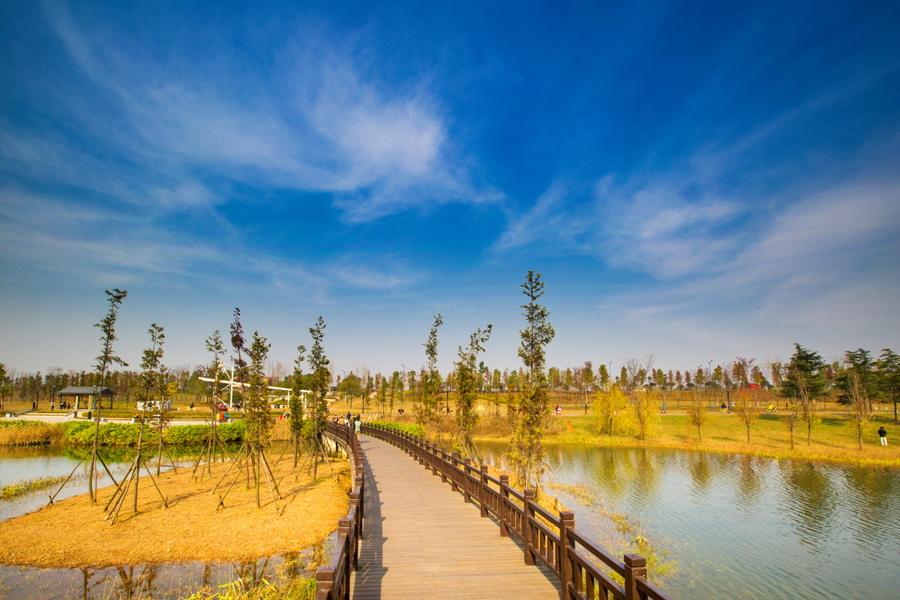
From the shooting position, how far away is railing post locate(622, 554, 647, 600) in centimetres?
479

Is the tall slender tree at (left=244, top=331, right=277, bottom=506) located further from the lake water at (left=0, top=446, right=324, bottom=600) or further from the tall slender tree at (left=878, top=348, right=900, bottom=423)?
the tall slender tree at (left=878, top=348, right=900, bottom=423)

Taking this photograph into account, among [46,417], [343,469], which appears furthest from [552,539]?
[46,417]

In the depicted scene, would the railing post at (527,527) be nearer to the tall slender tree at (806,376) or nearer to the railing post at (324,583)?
the railing post at (324,583)

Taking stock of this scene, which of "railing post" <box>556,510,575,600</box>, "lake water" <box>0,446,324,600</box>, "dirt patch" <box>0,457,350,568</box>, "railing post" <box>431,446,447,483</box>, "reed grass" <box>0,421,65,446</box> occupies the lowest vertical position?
"reed grass" <box>0,421,65,446</box>

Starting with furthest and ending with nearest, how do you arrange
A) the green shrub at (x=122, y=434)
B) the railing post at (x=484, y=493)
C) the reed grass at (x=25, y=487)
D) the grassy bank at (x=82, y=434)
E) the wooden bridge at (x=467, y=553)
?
the green shrub at (x=122, y=434), the grassy bank at (x=82, y=434), the reed grass at (x=25, y=487), the railing post at (x=484, y=493), the wooden bridge at (x=467, y=553)

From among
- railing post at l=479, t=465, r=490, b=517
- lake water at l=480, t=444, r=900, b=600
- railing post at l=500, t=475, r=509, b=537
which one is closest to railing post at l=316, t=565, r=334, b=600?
railing post at l=500, t=475, r=509, b=537

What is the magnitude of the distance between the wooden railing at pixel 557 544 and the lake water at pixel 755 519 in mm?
5648

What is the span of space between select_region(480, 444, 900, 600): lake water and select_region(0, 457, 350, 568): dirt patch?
428 inches

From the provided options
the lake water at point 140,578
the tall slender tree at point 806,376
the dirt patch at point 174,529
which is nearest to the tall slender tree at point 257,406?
the dirt patch at point 174,529

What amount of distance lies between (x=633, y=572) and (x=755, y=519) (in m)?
19.6

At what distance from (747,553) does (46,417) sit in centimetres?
5798

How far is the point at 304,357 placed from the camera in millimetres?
24578

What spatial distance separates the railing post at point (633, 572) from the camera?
4.79m

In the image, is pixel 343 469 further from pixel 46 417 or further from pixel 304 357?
pixel 46 417
